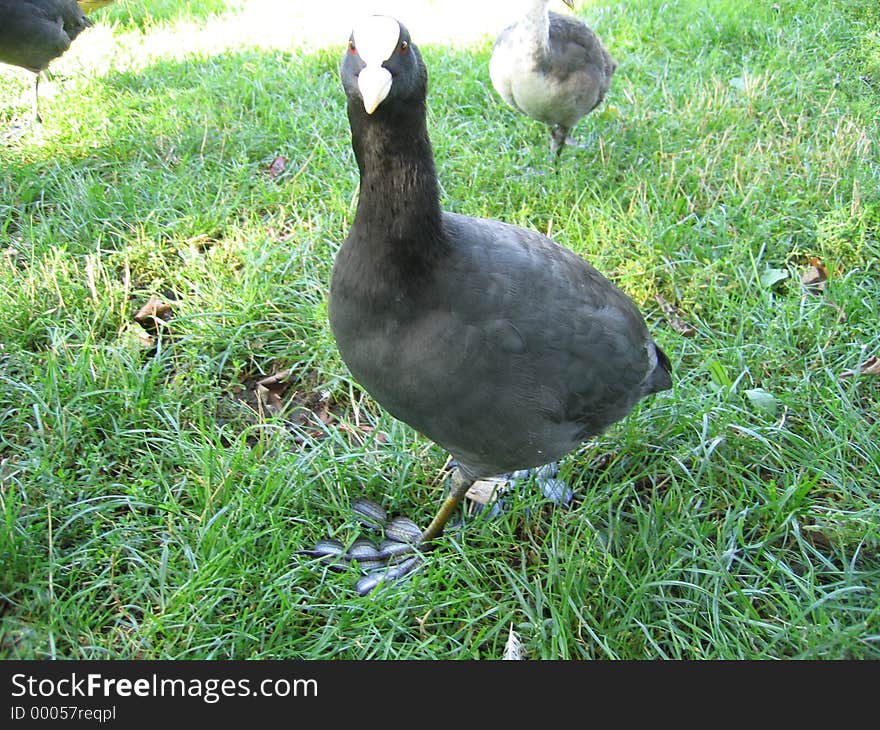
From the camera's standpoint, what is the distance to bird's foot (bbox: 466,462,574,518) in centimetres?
267

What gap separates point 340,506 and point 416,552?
34 centimetres

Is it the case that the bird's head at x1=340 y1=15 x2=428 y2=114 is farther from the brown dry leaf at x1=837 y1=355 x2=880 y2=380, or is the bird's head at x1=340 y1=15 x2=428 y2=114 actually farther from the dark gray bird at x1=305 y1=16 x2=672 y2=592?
the brown dry leaf at x1=837 y1=355 x2=880 y2=380

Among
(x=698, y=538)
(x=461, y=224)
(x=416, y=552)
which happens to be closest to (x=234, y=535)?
(x=416, y=552)

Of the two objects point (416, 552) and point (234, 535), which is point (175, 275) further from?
point (416, 552)

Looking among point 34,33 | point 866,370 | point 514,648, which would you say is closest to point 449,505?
point 514,648

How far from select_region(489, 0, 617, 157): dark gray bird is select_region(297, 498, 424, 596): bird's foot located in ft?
8.79

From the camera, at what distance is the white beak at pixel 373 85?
1.72m

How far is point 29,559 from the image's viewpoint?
227 centimetres

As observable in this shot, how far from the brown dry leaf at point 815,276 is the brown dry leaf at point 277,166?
3.07m

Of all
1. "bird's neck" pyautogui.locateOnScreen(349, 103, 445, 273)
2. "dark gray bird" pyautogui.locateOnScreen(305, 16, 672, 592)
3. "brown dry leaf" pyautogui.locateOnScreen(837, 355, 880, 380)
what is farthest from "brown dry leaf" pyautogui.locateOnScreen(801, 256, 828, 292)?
"bird's neck" pyautogui.locateOnScreen(349, 103, 445, 273)

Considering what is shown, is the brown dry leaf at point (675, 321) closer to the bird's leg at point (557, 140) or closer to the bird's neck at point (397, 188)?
the bird's leg at point (557, 140)

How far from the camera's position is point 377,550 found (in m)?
2.61

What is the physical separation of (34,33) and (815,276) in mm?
5078

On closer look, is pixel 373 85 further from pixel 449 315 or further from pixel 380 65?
pixel 449 315
